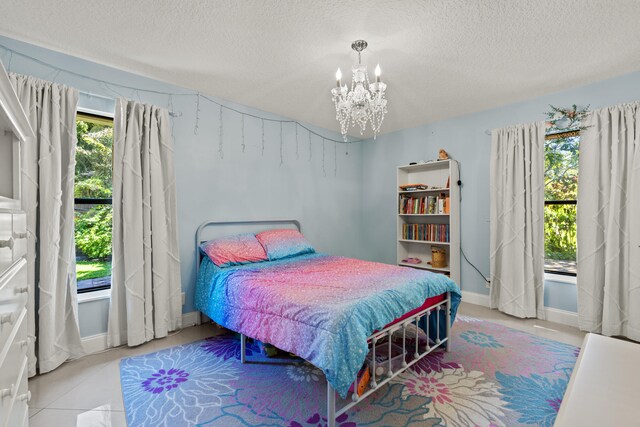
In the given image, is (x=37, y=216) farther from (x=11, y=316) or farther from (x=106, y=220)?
(x=11, y=316)

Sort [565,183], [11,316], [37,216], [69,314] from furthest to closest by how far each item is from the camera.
A: [565,183]
[69,314]
[37,216]
[11,316]

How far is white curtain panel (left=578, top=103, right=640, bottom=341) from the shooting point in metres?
2.71

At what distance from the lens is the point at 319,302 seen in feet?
6.06

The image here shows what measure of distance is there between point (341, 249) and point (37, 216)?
351 cm

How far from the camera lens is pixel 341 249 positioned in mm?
4738

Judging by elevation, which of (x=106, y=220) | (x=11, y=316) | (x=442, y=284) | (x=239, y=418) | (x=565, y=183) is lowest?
(x=239, y=418)

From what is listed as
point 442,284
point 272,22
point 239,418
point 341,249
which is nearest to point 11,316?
point 239,418

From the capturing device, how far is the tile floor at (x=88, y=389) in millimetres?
1751

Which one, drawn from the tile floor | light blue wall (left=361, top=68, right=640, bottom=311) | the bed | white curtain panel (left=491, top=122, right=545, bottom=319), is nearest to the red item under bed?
the bed

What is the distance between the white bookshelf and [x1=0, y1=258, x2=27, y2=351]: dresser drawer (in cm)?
383

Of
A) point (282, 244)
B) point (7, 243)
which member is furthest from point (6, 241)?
point (282, 244)

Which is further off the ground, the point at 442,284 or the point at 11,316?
the point at 11,316

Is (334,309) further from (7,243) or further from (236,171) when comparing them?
(236,171)

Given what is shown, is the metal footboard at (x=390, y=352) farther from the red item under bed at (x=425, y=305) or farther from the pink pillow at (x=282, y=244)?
the pink pillow at (x=282, y=244)
